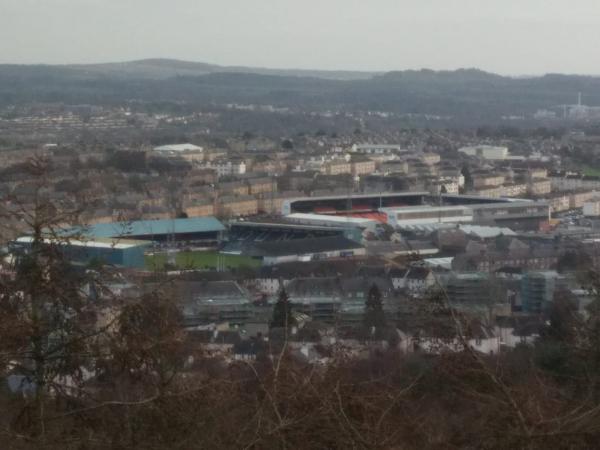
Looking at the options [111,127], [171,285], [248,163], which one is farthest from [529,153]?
[171,285]

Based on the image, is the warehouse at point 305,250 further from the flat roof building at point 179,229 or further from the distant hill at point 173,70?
the distant hill at point 173,70

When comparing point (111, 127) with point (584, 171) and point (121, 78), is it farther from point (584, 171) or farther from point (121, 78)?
point (121, 78)

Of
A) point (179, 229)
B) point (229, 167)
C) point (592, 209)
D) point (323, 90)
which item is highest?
point (179, 229)

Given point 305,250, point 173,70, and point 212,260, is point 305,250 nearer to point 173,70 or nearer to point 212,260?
point 212,260

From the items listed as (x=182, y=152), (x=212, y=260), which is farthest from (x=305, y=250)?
(x=182, y=152)

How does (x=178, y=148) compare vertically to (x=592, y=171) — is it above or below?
above

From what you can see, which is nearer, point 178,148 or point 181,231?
point 181,231

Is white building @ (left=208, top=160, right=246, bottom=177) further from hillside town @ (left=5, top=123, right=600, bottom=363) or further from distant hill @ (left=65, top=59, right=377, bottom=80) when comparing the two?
distant hill @ (left=65, top=59, right=377, bottom=80)

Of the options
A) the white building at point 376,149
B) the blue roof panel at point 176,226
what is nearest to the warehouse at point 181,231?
the blue roof panel at point 176,226

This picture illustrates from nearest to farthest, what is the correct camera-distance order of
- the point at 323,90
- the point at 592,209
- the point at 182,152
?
the point at 592,209 → the point at 182,152 → the point at 323,90

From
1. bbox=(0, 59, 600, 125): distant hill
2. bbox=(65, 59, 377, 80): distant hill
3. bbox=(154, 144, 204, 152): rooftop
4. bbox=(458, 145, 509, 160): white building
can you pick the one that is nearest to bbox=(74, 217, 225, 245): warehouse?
bbox=(154, 144, 204, 152): rooftop
